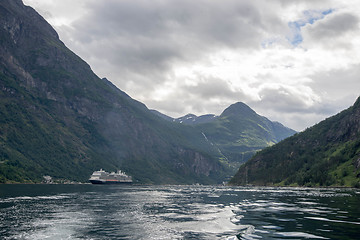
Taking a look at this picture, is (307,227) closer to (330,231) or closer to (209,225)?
(330,231)

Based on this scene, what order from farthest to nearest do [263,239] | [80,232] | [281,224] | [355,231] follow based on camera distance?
[281,224] < [80,232] < [355,231] < [263,239]

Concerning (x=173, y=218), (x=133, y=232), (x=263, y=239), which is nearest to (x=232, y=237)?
(x=263, y=239)

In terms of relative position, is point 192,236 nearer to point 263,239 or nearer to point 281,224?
point 263,239

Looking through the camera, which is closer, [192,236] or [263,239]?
[263,239]

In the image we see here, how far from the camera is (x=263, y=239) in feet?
119

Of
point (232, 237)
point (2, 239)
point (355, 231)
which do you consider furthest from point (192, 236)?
point (2, 239)

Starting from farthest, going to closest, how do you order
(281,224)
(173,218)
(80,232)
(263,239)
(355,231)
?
(173,218), (281,224), (80,232), (355,231), (263,239)

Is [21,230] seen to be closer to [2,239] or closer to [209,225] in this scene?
[2,239]

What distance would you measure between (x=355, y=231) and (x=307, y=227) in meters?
6.48

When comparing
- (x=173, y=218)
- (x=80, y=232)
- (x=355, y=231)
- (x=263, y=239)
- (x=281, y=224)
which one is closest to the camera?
(x=263, y=239)

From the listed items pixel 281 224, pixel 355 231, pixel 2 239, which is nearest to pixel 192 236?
pixel 281 224

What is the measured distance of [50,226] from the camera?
47688 millimetres

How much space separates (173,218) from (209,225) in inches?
426

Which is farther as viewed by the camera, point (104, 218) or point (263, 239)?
point (104, 218)
